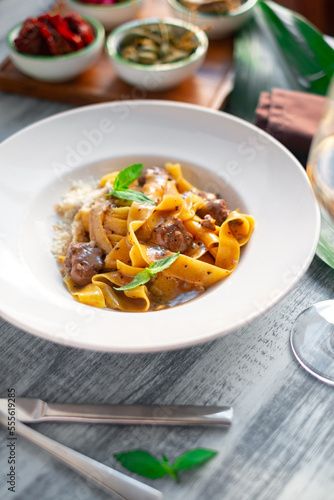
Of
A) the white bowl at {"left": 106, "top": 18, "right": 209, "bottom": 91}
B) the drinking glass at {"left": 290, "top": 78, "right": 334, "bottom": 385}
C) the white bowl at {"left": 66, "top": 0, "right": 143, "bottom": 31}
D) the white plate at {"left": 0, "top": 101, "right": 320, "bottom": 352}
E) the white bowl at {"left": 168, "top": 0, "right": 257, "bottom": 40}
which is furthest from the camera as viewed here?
the white bowl at {"left": 66, "top": 0, "right": 143, "bottom": 31}

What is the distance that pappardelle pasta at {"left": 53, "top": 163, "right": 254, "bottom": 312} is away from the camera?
1870 millimetres

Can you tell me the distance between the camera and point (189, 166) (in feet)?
7.63

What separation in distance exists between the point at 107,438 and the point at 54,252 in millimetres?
840

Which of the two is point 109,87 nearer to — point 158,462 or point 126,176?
point 126,176

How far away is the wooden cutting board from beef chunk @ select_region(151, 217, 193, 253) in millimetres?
1115

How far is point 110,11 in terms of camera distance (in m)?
3.35

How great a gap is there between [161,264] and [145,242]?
218mm

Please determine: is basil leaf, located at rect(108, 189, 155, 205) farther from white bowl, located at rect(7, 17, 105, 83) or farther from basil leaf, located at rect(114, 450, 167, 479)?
white bowl, located at rect(7, 17, 105, 83)

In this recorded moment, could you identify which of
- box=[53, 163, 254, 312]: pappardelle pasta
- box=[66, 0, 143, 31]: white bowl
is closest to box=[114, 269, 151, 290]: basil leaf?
box=[53, 163, 254, 312]: pappardelle pasta

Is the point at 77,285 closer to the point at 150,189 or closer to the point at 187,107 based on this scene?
the point at 150,189

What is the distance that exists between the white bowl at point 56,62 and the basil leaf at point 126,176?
1.12 meters

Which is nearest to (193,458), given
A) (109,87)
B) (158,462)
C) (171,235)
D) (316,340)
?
(158,462)

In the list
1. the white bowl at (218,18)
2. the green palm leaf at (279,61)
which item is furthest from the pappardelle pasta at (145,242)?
the white bowl at (218,18)

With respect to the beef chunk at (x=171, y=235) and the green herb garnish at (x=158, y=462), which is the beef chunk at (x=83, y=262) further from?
the green herb garnish at (x=158, y=462)
